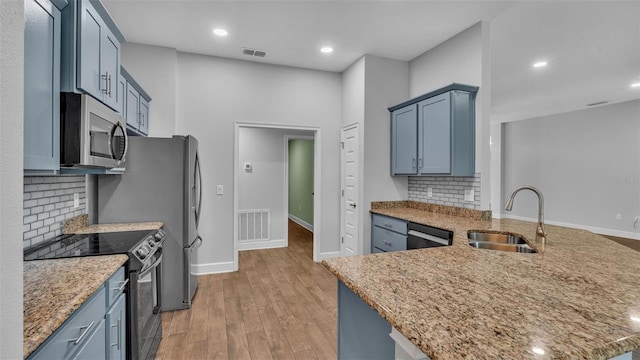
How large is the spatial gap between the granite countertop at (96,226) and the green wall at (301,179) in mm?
4191

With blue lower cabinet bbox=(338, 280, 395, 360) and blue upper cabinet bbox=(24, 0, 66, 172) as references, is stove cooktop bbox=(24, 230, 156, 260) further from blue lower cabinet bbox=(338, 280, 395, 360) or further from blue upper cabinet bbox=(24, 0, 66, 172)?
blue lower cabinet bbox=(338, 280, 395, 360)

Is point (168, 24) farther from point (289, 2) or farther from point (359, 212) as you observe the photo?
point (359, 212)

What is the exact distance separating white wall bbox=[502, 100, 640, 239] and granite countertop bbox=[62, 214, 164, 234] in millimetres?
→ 8247

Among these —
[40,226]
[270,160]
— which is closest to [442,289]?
[40,226]

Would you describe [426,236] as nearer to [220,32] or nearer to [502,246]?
[502,246]

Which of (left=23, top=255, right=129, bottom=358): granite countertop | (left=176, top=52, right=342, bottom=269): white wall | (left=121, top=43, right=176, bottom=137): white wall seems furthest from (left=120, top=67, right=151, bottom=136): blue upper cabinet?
(left=23, top=255, right=129, bottom=358): granite countertop

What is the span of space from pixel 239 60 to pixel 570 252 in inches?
160

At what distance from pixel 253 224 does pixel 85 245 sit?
11.2 ft

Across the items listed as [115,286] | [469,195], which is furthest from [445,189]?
[115,286]

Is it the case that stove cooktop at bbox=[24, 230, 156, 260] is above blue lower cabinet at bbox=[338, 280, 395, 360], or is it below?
above

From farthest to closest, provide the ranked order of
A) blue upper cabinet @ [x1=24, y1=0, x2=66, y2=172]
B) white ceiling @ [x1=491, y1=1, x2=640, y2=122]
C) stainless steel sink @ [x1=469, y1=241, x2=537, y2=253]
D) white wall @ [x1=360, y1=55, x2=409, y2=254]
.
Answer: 1. white wall @ [x1=360, y1=55, x2=409, y2=254]
2. white ceiling @ [x1=491, y1=1, x2=640, y2=122]
3. stainless steel sink @ [x1=469, y1=241, x2=537, y2=253]
4. blue upper cabinet @ [x1=24, y1=0, x2=66, y2=172]

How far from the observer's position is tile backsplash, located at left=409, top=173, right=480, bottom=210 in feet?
10.1

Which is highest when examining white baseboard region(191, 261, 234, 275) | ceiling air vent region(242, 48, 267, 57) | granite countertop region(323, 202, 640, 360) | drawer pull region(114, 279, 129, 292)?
ceiling air vent region(242, 48, 267, 57)

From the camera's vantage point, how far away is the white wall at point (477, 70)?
9.75 ft
